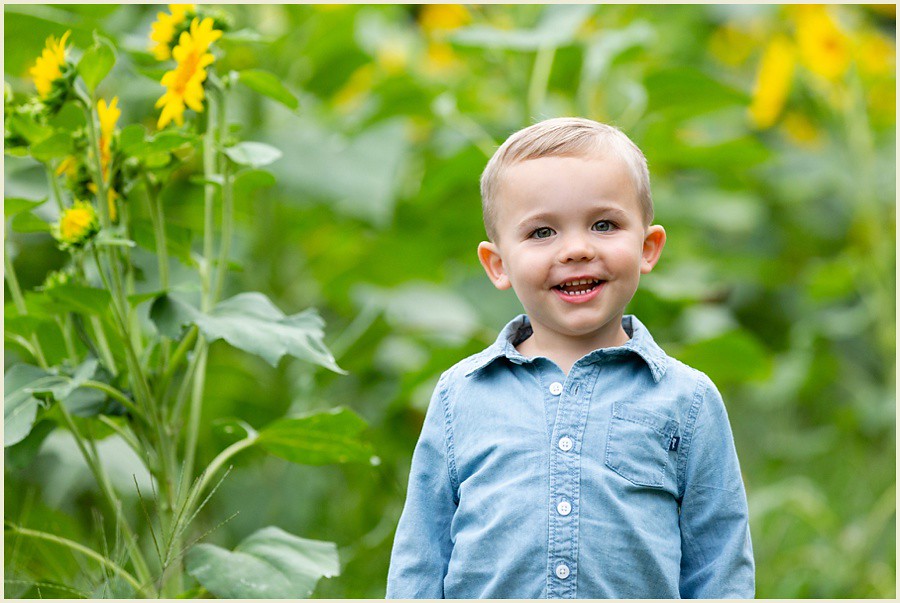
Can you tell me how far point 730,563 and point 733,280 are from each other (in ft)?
5.53

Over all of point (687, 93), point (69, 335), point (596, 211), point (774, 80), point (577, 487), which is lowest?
point (577, 487)

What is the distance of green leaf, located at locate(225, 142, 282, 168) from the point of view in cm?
108

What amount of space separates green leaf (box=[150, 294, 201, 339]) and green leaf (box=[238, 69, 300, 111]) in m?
0.22

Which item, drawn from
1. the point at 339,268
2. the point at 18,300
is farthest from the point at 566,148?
the point at 339,268

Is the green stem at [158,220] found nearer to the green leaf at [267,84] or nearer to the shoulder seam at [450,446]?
the green leaf at [267,84]

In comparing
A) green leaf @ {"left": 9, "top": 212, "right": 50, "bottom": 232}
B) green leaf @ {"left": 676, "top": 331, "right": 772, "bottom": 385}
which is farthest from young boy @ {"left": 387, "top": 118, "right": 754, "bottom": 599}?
green leaf @ {"left": 676, "top": 331, "right": 772, "bottom": 385}

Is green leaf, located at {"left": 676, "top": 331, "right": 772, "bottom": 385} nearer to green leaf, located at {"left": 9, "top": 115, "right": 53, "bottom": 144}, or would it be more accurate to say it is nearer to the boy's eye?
the boy's eye

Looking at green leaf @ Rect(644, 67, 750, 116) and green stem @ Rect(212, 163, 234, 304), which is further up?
green leaf @ Rect(644, 67, 750, 116)

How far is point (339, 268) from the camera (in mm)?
2117

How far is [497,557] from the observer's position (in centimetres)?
90

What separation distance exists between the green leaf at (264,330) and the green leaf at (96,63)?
0.23 meters

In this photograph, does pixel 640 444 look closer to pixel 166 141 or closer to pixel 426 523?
pixel 426 523

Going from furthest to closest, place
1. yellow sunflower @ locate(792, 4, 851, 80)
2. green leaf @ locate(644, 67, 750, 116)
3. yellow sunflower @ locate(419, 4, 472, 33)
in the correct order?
yellow sunflower @ locate(419, 4, 472, 33), yellow sunflower @ locate(792, 4, 851, 80), green leaf @ locate(644, 67, 750, 116)

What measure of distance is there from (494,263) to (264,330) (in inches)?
8.9
